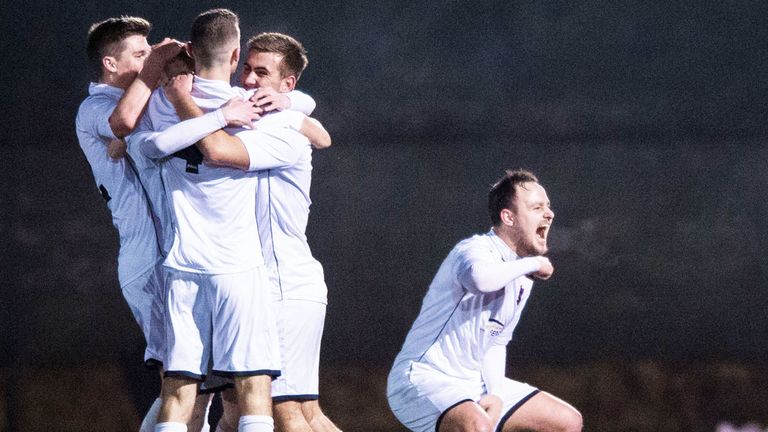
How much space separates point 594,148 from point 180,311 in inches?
102

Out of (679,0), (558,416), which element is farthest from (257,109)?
(679,0)

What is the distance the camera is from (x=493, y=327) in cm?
377

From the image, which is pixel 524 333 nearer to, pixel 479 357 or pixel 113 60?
pixel 479 357

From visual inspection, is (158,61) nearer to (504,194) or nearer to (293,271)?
(293,271)

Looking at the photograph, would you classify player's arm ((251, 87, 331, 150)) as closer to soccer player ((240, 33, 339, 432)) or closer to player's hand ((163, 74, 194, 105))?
soccer player ((240, 33, 339, 432))

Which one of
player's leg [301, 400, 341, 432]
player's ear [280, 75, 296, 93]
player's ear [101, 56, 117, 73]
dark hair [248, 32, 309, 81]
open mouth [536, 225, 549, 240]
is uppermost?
dark hair [248, 32, 309, 81]

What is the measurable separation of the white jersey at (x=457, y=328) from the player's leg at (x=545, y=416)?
21 cm

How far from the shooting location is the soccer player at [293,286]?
3.33 metres

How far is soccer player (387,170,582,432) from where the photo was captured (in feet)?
11.8

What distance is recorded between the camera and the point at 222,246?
10.2ft

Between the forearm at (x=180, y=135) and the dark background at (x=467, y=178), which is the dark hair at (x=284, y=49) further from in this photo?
the dark background at (x=467, y=178)

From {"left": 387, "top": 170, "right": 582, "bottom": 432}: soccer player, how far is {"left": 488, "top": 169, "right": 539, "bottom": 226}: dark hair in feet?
0.36

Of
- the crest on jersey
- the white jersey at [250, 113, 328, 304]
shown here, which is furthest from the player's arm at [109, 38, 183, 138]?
the crest on jersey

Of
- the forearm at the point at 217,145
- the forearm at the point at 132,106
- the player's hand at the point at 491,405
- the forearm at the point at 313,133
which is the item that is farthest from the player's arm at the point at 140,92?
the player's hand at the point at 491,405
